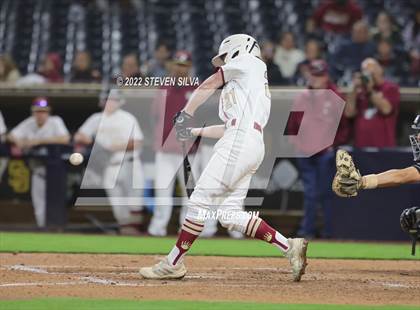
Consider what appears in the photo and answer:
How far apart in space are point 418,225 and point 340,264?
→ 1.13 m

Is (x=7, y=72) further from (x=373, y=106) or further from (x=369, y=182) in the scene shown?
(x=369, y=182)

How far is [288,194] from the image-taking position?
45.1 feet

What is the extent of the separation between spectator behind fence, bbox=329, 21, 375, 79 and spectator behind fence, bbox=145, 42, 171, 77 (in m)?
2.65

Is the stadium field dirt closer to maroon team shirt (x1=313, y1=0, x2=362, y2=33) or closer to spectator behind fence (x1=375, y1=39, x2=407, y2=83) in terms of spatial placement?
spectator behind fence (x1=375, y1=39, x2=407, y2=83)

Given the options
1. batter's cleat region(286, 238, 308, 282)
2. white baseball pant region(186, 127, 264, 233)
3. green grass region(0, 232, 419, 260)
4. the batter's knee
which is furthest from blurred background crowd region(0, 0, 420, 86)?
batter's cleat region(286, 238, 308, 282)

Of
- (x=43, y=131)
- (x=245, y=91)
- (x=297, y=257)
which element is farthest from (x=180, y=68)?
(x=297, y=257)

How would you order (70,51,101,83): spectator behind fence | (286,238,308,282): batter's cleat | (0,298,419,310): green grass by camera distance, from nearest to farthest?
(0,298,419,310): green grass < (286,238,308,282): batter's cleat < (70,51,101,83): spectator behind fence

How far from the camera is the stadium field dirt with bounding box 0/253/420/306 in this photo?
6.84 meters

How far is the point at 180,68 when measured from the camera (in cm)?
1243

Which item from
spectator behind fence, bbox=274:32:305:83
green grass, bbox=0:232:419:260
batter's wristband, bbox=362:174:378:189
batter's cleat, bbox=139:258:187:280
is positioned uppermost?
batter's wristband, bbox=362:174:378:189

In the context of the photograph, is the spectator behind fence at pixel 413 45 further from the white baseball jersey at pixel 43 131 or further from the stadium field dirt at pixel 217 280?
the stadium field dirt at pixel 217 280

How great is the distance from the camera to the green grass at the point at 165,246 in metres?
10.6

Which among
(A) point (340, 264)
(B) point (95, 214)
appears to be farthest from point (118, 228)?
(A) point (340, 264)

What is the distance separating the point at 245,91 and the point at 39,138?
649cm
